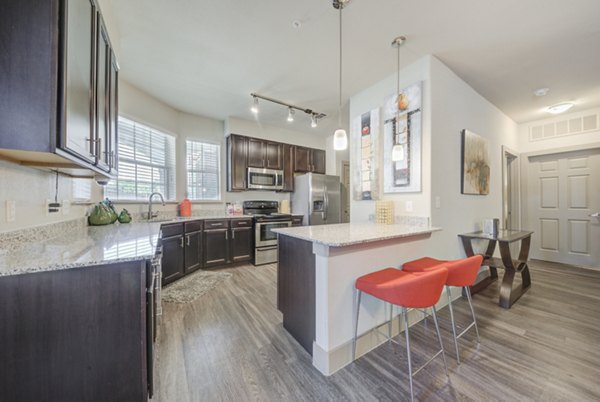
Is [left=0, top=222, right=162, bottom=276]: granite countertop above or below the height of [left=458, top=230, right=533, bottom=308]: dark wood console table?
above

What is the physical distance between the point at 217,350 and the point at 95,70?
86.3 inches

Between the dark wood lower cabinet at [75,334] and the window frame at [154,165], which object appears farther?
the window frame at [154,165]

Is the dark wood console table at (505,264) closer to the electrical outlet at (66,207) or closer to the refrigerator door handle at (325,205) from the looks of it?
the refrigerator door handle at (325,205)

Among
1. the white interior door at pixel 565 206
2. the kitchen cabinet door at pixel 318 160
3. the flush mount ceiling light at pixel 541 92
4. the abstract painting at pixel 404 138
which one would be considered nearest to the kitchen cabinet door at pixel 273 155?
the kitchen cabinet door at pixel 318 160

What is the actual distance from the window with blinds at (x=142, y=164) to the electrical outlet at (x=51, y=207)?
1545mm

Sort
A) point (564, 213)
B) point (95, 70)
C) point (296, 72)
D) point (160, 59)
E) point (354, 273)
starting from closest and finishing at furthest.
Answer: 1. point (95, 70)
2. point (354, 273)
3. point (160, 59)
4. point (296, 72)
5. point (564, 213)

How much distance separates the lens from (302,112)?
159 inches

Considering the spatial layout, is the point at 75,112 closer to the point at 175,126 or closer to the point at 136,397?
the point at 136,397

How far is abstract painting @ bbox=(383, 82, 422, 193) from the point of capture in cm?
246

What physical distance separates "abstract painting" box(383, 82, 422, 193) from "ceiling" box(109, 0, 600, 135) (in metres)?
0.40

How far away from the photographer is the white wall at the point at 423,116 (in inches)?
94.1

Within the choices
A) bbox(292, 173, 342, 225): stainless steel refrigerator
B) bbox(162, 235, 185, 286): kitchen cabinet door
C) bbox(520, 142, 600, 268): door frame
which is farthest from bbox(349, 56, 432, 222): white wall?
bbox(520, 142, 600, 268): door frame

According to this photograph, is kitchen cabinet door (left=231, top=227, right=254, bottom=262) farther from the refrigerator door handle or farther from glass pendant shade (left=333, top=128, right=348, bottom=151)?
glass pendant shade (left=333, top=128, right=348, bottom=151)

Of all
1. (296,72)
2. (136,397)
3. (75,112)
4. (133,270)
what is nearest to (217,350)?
(136,397)
